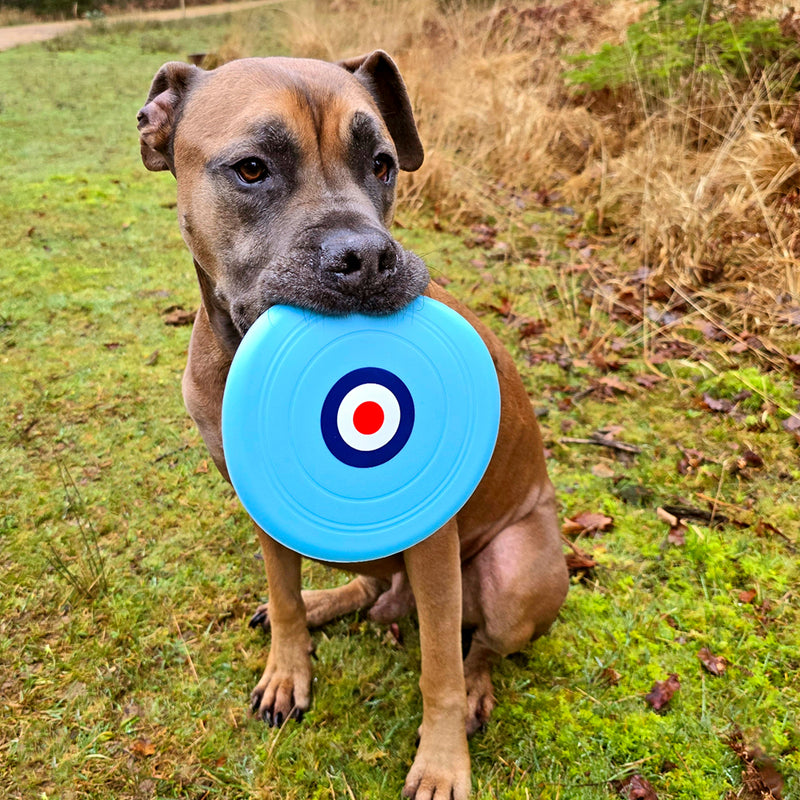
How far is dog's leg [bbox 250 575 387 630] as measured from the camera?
3.30 meters

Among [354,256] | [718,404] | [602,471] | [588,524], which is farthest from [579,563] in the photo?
[354,256]

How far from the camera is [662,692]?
2.94 metres

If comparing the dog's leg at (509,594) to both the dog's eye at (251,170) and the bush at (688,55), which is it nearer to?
Result: the dog's eye at (251,170)

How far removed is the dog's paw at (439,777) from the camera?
2.57m

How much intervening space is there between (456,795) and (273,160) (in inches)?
93.9

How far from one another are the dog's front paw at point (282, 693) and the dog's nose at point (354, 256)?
5.91 ft

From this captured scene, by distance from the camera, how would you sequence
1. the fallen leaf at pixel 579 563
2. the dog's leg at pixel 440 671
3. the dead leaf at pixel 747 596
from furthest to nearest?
1. the fallen leaf at pixel 579 563
2. the dead leaf at pixel 747 596
3. the dog's leg at pixel 440 671

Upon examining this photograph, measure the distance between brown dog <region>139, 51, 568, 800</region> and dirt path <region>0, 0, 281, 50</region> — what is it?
11829 millimetres

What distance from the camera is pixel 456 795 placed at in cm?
259

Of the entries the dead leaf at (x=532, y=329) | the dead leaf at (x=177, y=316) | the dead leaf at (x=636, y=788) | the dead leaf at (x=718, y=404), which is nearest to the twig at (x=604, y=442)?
the dead leaf at (x=718, y=404)

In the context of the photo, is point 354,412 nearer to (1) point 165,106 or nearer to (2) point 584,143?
(1) point 165,106

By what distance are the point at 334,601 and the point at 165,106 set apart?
2.29 m

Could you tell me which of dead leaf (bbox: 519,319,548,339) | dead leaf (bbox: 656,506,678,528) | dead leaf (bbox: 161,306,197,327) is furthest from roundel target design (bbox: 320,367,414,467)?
dead leaf (bbox: 161,306,197,327)

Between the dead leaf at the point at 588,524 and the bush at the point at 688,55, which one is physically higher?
the bush at the point at 688,55
